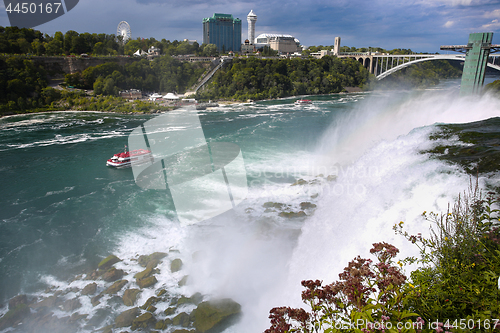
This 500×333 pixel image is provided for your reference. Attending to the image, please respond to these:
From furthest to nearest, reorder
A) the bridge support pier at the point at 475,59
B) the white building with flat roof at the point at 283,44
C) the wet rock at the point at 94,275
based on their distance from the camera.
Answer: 1. the white building with flat roof at the point at 283,44
2. the bridge support pier at the point at 475,59
3. the wet rock at the point at 94,275

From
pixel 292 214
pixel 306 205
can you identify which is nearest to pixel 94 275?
pixel 292 214

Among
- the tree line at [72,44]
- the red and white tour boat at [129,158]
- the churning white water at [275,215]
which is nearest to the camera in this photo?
the churning white water at [275,215]

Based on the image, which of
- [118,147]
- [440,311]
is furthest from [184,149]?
[440,311]

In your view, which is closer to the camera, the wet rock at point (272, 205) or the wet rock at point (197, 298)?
the wet rock at point (197, 298)

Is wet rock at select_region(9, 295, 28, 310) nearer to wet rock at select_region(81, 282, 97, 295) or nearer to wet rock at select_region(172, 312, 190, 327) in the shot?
wet rock at select_region(81, 282, 97, 295)

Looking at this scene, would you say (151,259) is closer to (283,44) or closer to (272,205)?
(272,205)

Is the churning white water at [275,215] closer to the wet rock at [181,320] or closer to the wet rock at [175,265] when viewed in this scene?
the wet rock at [175,265]

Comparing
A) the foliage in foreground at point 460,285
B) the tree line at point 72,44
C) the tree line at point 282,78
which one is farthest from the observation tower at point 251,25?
the foliage in foreground at point 460,285
